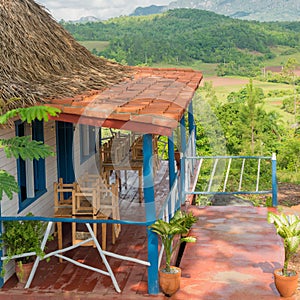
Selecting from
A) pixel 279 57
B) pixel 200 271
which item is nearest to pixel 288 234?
pixel 200 271

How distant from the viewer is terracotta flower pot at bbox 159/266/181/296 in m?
6.84

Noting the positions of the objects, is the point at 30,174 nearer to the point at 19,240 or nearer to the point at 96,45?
the point at 19,240

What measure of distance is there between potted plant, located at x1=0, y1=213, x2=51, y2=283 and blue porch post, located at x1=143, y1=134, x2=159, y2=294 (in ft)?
4.81

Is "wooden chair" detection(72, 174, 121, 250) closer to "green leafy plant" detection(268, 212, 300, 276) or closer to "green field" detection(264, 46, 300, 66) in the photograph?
"green leafy plant" detection(268, 212, 300, 276)

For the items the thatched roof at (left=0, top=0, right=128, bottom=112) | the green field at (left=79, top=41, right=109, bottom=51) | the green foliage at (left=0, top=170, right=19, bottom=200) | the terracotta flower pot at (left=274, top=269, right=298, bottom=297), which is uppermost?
the green field at (left=79, top=41, right=109, bottom=51)

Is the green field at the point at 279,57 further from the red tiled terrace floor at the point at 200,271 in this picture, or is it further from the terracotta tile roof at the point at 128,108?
the terracotta tile roof at the point at 128,108

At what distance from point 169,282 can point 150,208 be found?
3.18 ft

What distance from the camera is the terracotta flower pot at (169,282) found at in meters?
6.84

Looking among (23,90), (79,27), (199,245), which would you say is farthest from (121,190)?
(79,27)

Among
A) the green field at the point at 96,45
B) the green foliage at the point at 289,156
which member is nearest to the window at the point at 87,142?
the green foliage at the point at 289,156

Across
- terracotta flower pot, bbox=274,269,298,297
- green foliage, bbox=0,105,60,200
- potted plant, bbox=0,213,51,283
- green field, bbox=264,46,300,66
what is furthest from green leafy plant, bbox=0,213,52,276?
green field, bbox=264,46,300,66

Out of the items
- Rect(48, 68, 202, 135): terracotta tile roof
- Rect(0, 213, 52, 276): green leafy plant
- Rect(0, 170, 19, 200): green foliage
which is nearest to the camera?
Rect(0, 170, 19, 200): green foliage

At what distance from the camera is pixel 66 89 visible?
7.66 metres

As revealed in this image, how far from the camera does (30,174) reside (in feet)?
28.9
